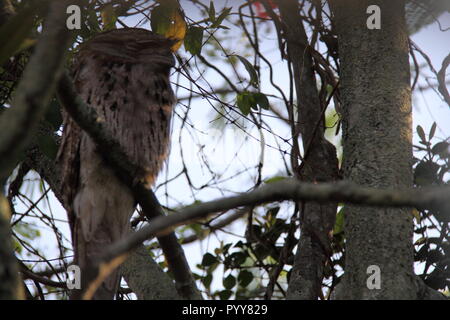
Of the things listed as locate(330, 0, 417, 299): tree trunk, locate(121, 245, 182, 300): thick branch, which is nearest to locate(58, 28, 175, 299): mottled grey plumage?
locate(121, 245, 182, 300): thick branch

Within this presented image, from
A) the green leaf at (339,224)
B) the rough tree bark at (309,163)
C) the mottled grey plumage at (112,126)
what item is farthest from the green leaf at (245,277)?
the mottled grey plumage at (112,126)

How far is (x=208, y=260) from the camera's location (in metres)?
3.90

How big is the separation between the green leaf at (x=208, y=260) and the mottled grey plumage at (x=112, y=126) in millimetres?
867

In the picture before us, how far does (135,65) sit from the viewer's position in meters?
3.14

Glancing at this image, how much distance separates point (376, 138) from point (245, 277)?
160cm

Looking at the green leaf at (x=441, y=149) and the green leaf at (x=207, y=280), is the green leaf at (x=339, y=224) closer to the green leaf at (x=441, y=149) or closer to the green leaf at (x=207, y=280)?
the green leaf at (x=441, y=149)

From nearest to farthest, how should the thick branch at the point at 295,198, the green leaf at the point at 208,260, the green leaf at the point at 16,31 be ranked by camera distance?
the thick branch at the point at 295,198 → the green leaf at the point at 16,31 → the green leaf at the point at 208,260

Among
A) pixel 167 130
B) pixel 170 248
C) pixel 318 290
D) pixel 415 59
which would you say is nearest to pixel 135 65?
pixel 167 130

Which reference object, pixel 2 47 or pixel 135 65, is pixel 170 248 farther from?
pixel 135 65

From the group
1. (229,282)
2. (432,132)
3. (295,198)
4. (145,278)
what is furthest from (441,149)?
(295,198)

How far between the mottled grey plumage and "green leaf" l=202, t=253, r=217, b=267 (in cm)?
87

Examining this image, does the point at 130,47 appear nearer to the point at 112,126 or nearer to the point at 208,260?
the point at 112,126

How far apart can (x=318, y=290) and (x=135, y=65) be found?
1.46 m

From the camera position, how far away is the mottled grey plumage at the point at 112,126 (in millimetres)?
2979
